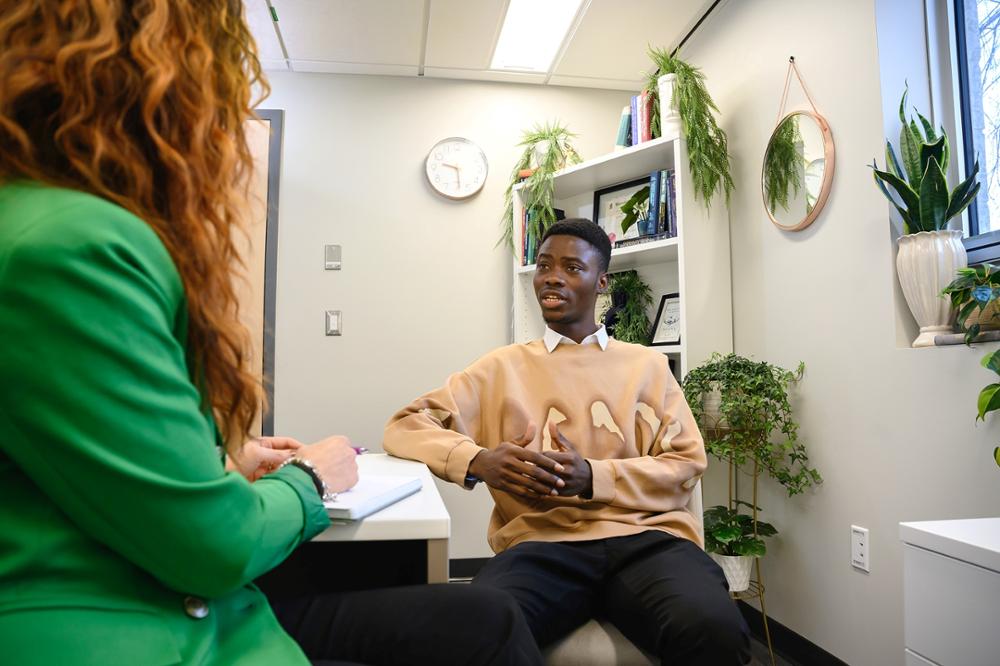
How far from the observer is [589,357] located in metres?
1.84

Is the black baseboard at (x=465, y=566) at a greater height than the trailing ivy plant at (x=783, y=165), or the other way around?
the trailing ivy plant at (x=783, y=165)

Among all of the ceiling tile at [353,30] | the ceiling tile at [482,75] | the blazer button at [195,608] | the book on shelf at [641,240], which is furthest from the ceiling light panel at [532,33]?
the blazer button at [195,608]

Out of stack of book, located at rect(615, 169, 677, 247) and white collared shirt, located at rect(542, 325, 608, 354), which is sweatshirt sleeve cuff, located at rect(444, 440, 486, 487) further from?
stack of book, located at rect(615, 169, 677, 247)

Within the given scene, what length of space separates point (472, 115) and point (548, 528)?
2.61 metres

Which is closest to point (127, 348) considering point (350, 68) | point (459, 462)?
point (459, 462)

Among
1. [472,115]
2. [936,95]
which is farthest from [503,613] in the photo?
[472,115]

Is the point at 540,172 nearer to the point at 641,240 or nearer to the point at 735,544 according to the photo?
the point at 641,240

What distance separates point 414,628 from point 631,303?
2389 mm

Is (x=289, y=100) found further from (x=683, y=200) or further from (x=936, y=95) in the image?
(x=936, y=95)

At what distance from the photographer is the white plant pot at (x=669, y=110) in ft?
8.80

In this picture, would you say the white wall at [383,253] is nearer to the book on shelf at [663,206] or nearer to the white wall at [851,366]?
the book on shelf at [663,206]

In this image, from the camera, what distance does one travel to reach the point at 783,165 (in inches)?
95.7

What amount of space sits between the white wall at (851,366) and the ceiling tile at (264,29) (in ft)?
6.67

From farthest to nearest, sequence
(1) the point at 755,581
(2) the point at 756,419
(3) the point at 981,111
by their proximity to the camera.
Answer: (1) the point at 755,581 → (2) the point at 756,419 → (3) the point at 981,111
